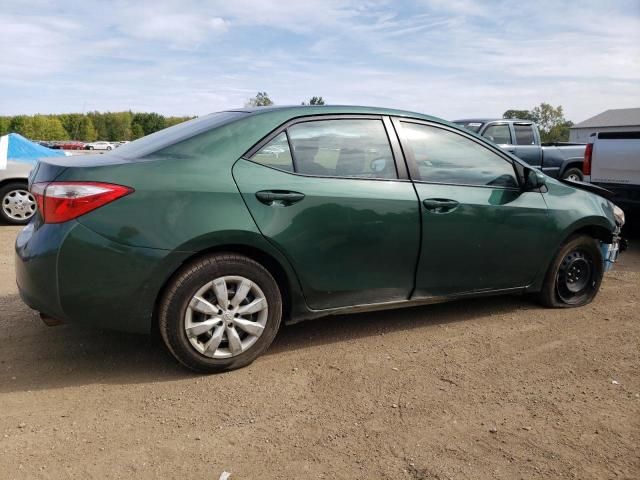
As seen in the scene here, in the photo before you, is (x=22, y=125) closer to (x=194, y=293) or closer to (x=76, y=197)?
(x=76, y=197)

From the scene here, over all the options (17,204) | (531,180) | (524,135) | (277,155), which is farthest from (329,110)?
(524,135)

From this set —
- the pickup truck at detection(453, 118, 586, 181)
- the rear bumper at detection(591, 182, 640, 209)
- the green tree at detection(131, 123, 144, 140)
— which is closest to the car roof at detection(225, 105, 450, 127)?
the rear bumper at detection(591, 182, 640, 209)

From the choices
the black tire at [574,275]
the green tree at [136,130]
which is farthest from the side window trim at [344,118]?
the green tree at [136,130]

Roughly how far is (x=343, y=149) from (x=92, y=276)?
1.72 m

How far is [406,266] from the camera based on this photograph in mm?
3693

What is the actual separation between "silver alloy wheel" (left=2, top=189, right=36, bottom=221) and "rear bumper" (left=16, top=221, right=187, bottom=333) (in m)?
6.04

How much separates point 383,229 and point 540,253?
58.8 inches

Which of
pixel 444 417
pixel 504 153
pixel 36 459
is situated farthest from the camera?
pixel 504 153

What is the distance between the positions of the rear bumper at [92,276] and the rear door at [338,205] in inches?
26.1

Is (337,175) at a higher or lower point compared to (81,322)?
higher

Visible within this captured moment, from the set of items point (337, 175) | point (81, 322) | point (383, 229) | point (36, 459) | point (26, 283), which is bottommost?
point (36, 459)

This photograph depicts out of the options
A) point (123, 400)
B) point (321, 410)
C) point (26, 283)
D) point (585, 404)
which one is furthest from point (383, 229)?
point (26, 283)

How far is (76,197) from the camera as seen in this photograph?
9.43 ft

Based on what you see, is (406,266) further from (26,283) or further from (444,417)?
(26,283)
